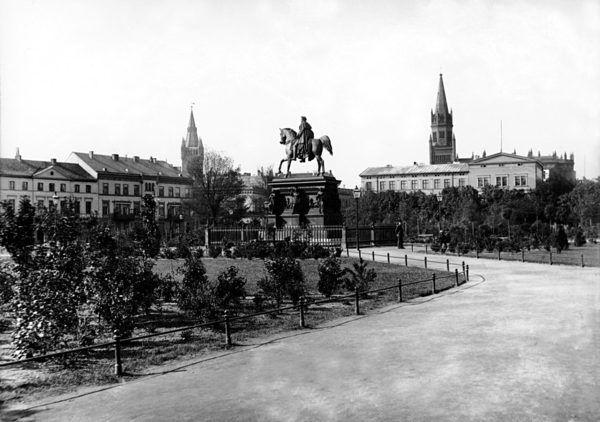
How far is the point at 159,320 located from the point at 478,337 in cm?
748

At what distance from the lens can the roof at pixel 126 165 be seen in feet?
259

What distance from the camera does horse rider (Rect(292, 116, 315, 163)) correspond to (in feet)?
Answer: 128

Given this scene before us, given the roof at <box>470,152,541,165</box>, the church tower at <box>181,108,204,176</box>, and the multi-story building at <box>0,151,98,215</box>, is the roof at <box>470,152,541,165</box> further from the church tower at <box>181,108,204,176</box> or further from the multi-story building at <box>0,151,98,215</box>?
the multi-story building at <box>0,151,98,215</box>

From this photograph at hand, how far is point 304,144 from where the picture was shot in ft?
128

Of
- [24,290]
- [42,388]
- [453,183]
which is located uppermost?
[453,183]

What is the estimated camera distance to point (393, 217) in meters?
71.3

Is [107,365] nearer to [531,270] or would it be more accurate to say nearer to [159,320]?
[159,320]

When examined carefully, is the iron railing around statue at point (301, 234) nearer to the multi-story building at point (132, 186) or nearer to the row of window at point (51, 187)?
the multi-story building at point (132, 186)

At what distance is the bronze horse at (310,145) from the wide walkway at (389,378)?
25.6 meters

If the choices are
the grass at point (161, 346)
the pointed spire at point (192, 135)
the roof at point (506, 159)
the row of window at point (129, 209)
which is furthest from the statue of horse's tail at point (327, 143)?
the pointed spire at point (192, 135)

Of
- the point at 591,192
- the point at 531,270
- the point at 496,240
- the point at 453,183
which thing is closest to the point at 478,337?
the point at 531,270

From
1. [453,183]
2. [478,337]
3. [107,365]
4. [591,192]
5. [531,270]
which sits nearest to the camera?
[107,365]

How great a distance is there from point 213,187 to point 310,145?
32.4 m

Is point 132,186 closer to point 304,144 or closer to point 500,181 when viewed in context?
point 304,144
